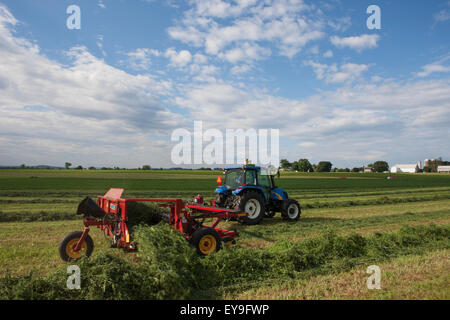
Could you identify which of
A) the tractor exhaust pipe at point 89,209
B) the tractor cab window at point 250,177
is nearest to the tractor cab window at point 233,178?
the tractor cab window at point 250,177

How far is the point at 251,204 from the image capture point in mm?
9156

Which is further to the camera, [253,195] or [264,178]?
[264,178]

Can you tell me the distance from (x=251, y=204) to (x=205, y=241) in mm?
3814

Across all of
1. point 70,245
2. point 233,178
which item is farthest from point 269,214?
point 70,245

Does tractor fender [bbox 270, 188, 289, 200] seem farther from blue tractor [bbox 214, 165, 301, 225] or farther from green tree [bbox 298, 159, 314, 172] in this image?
green tree [bbox 298, 159, 314, 172]

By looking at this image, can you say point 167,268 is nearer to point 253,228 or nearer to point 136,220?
point 136,220

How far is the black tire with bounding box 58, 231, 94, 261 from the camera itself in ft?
16.8

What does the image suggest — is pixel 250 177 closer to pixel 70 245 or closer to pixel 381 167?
pixel 70 245

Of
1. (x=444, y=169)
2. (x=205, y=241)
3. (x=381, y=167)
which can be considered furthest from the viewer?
(x=444, y=169)

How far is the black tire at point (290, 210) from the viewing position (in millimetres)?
9695

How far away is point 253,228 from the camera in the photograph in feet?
28.0

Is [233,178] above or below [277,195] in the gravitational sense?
above

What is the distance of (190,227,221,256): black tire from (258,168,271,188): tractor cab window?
4.39 metres
